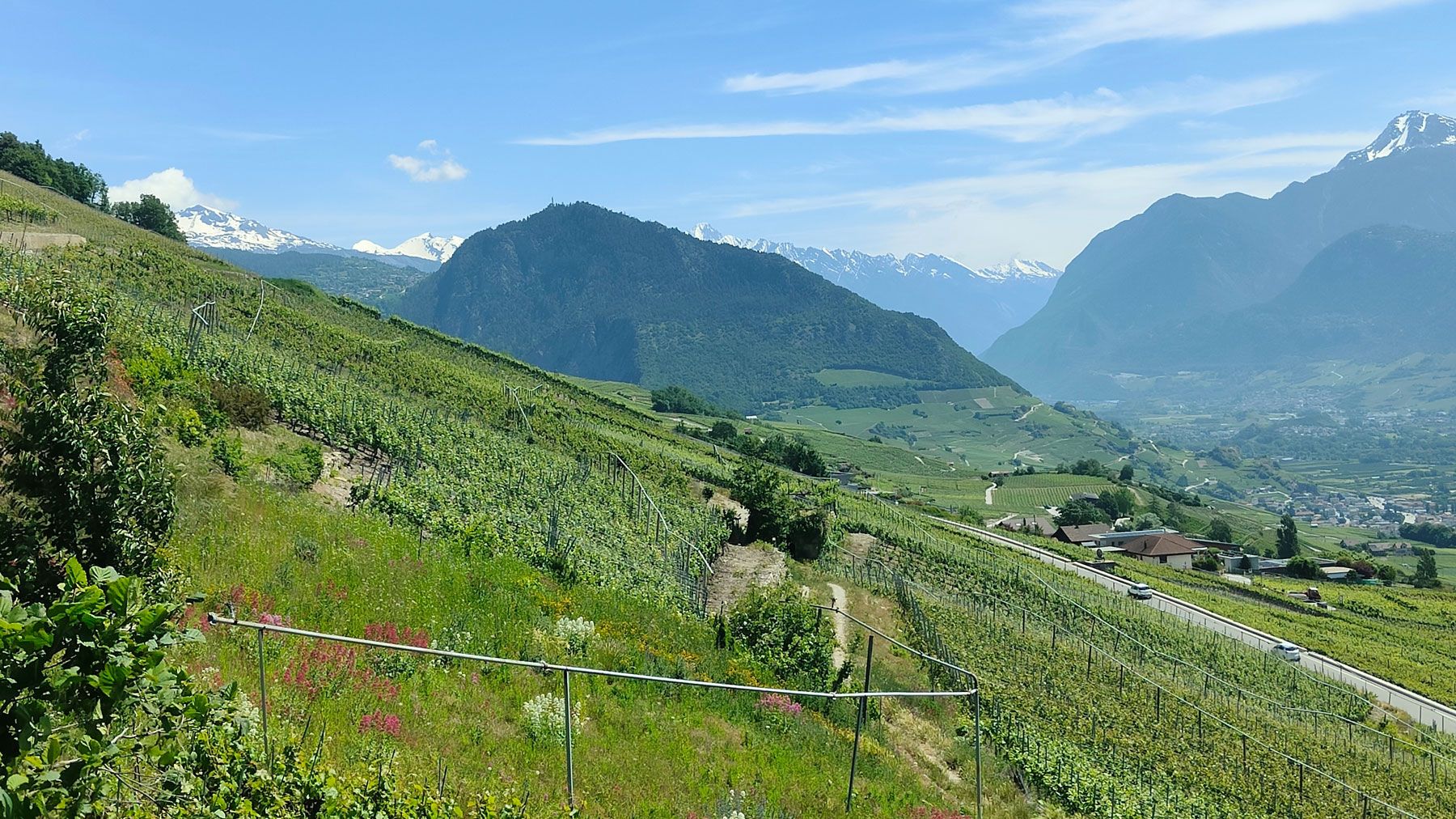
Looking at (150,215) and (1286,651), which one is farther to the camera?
(150,215)

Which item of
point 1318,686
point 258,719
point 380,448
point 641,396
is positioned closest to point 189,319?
point 380,448

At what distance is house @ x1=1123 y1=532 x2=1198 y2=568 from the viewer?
105 meters

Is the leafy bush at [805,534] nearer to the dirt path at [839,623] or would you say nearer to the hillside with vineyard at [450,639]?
the hillside with vineyard at [450,639]

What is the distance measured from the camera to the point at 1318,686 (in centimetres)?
5084

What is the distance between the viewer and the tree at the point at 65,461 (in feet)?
26.8

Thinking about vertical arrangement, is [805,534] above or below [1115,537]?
above

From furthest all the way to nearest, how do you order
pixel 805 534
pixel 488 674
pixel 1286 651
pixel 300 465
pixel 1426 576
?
pixel 1426 576
pixel 1286 651
pixel 805 534
pixel 300 465
pixel 488 674

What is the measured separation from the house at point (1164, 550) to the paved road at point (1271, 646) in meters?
25.3

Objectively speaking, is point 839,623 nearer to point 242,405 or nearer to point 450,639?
point 450,639

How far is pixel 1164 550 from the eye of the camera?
348 feet

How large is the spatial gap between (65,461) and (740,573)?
2247cm

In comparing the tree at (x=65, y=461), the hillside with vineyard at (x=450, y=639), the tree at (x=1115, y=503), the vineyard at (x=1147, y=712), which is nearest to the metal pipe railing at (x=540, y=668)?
the hillside with vineyard at (x=450, y=639)

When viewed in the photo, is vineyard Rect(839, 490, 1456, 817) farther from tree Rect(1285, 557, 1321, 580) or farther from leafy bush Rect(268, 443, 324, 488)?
tree Rect(1285, 557, 1321, 580)

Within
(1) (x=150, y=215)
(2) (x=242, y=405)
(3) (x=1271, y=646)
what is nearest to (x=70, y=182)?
(1) (x=150, y=215)
